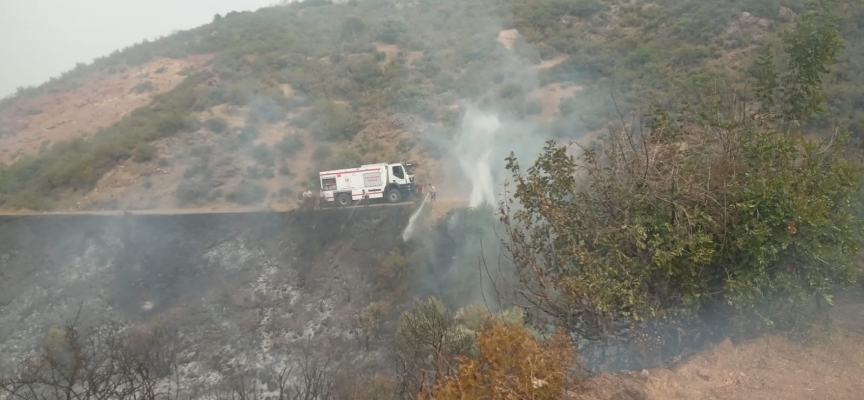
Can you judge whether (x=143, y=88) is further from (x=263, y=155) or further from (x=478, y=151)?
(x=478, y=151)

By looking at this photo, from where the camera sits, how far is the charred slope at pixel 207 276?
1864 cm

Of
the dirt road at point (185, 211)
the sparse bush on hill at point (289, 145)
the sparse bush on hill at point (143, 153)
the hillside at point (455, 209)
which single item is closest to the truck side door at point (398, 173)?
the dirt road at point (185, 211)

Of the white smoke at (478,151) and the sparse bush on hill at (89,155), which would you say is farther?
the sparse bush on hill at (89,155)

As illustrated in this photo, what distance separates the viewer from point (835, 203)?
7.29 m

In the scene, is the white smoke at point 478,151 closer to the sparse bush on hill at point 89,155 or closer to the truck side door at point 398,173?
the truck side door at point 398,173

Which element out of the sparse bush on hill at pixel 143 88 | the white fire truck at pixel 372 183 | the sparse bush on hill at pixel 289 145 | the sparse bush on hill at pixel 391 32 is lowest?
the white fire truck at pixel 372 183

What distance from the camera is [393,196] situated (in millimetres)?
27375

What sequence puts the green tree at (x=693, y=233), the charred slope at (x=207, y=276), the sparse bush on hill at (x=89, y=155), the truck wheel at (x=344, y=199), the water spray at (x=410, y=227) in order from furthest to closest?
the sparse bush on hill at (x=89, y=155) < the truck wheel at (x=344, y=199) < the water spray at (x=410, y=227) < the charred slope at (x=207, y=276) < the green tree at (x=693, y=233)

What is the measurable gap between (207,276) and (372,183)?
28.2 ft

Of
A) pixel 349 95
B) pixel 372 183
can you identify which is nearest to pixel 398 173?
pixel 372 183

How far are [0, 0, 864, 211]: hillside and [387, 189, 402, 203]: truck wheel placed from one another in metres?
3.26

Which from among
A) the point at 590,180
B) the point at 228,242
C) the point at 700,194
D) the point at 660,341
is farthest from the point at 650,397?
the point at 228,242

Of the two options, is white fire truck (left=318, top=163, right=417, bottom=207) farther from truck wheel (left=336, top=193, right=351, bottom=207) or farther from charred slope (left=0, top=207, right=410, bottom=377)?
charred slope (left=0, top=207, right=410, bottom=377)

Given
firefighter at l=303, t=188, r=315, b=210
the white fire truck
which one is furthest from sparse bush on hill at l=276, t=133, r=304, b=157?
the white fire truck
